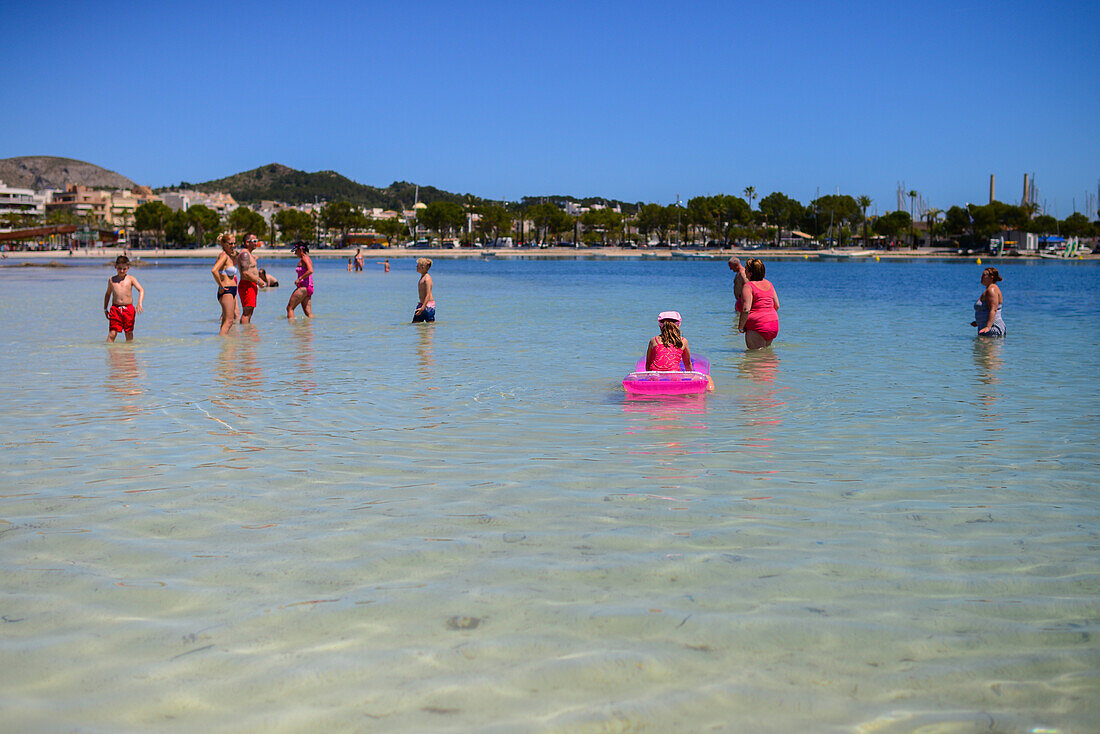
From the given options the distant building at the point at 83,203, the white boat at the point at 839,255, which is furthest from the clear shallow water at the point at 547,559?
the distant building at the point at 83,203

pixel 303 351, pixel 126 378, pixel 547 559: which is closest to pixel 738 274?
pixel 303 351

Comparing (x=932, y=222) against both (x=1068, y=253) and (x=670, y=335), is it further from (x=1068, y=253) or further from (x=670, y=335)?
(x=670, y=335)

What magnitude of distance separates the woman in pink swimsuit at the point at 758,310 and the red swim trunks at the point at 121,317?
9.90 meters

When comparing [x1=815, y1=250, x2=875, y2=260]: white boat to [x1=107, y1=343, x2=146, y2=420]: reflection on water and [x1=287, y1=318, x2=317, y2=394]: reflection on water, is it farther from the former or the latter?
[x1=107, y1=343, x2=146, y2=420]: reflection on water

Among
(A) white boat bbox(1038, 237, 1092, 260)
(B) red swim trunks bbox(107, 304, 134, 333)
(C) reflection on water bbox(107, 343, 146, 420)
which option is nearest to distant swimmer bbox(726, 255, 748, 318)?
(C) reflection on water bbox(107, 343, 146, 420)

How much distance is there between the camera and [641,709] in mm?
2812

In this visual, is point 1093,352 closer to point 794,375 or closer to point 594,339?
point 794,375

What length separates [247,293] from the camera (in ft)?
58.8

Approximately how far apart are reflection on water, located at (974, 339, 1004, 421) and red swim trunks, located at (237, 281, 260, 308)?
1354cm

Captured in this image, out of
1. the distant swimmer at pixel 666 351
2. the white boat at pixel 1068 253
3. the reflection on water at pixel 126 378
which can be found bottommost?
the reflection on water at pixel 126 378

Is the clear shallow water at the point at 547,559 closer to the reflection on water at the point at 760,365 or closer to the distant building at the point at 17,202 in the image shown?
the reflection on water at the point at 760,365

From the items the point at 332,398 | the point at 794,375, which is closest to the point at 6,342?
the point at 332,398

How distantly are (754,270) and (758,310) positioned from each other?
78cm

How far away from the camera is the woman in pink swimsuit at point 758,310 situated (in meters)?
12.7
